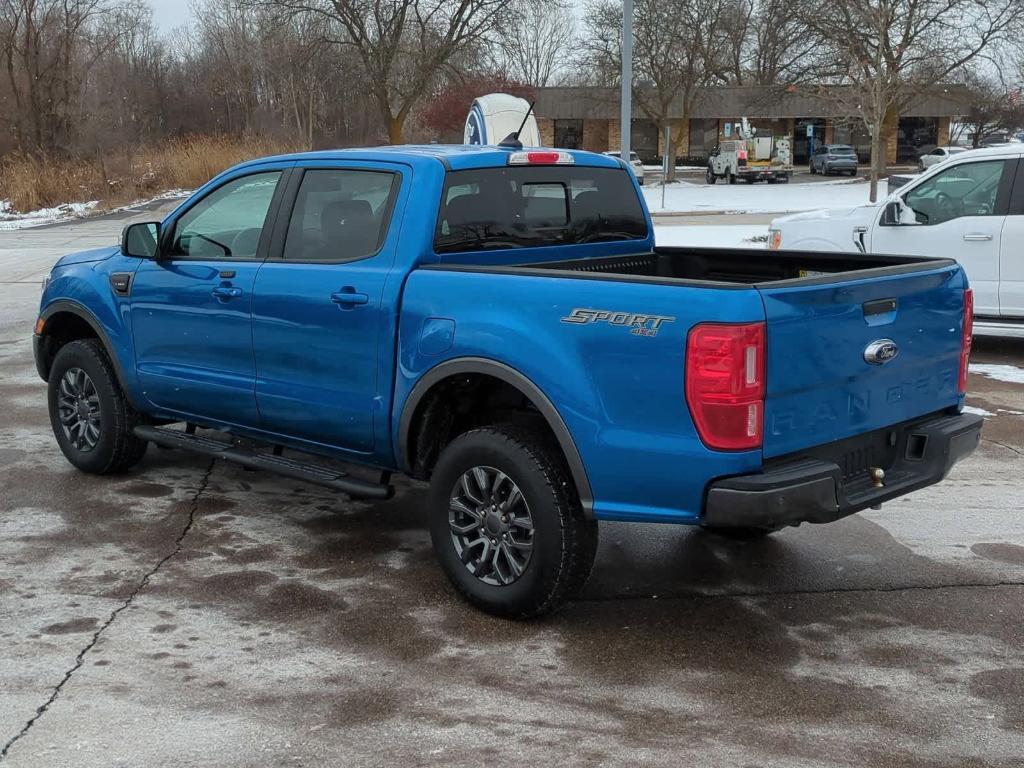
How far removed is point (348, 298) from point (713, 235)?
1816cm

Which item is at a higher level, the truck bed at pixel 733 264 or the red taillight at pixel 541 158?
the red taillight at pixel 541 158

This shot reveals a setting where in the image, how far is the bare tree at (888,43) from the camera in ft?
115

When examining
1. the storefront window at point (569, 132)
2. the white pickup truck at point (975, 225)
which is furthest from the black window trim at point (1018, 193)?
the storefront window at point (569, 132)

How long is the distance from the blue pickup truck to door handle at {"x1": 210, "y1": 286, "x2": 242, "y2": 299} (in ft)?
0.04

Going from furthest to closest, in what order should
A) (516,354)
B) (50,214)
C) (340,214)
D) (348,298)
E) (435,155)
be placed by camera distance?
(50,214)
(340,214)
(435,155)
(348,298)
(516,354)

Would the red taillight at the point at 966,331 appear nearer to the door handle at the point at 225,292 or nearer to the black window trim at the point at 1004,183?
the door handle at the point at 225,292

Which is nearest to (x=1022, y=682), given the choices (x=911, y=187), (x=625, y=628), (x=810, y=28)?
(x=625, y=628)

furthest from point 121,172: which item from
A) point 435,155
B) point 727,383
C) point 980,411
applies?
point 727,383

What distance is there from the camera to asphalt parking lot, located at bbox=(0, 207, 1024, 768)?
3600 millimetres

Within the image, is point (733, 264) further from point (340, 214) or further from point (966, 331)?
point (340, 214)

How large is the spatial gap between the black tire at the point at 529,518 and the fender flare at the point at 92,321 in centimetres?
245

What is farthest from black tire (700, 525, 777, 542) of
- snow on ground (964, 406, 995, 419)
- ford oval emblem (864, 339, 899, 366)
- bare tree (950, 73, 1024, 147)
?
bare tree (950, 73, 1024, 147)

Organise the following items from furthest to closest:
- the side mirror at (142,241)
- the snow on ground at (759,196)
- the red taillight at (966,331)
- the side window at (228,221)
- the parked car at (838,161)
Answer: the parked car at (838,161) → the snow on ground at (759,196) → the side mirror at (142,241) → the side window at (228,221) → the red taillight at (966,331)

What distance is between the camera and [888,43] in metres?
36.7
